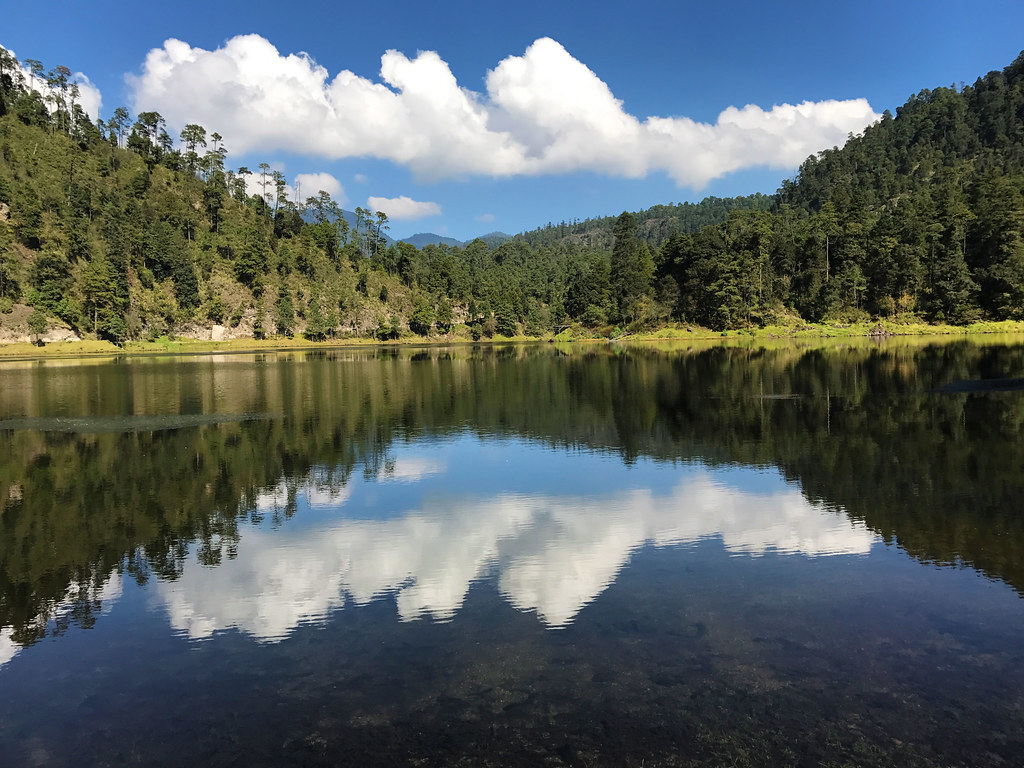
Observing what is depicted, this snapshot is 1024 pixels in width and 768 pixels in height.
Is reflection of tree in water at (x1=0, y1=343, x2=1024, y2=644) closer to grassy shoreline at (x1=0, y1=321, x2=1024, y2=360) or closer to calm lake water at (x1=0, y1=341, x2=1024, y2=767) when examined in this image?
calm lake water at (x1=0, y1=341, x2=1024, y2=767)

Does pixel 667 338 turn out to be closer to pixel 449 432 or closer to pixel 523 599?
pixel 449 432

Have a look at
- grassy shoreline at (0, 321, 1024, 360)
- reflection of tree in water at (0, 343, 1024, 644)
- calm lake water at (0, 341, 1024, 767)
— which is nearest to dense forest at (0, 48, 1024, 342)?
grassy shoreline at (0, 321, 1024, 360)

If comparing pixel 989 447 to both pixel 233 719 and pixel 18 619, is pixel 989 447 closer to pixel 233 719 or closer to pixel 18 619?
pixel 233 719

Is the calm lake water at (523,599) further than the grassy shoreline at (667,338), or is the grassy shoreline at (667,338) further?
the grassy shoreline at (667,338)

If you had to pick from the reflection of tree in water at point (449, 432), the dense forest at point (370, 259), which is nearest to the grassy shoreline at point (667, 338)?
the dense forest at point (370, 259)

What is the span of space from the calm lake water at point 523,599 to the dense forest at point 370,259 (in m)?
101

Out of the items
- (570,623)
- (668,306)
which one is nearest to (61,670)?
(570,623)

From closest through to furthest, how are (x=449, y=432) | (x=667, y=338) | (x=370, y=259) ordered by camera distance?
1. (x=449, y=432)
2. (x=667, y=338)
3. (x=370, y=259)

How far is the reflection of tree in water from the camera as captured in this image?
1348 centimetres

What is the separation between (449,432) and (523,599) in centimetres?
1805

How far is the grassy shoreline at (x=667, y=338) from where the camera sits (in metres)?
101

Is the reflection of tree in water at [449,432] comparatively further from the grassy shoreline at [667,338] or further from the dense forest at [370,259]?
the dense forest at [370,259]

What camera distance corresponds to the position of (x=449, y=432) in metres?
28.5

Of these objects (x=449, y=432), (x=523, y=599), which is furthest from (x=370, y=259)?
(x=523, y=599)
